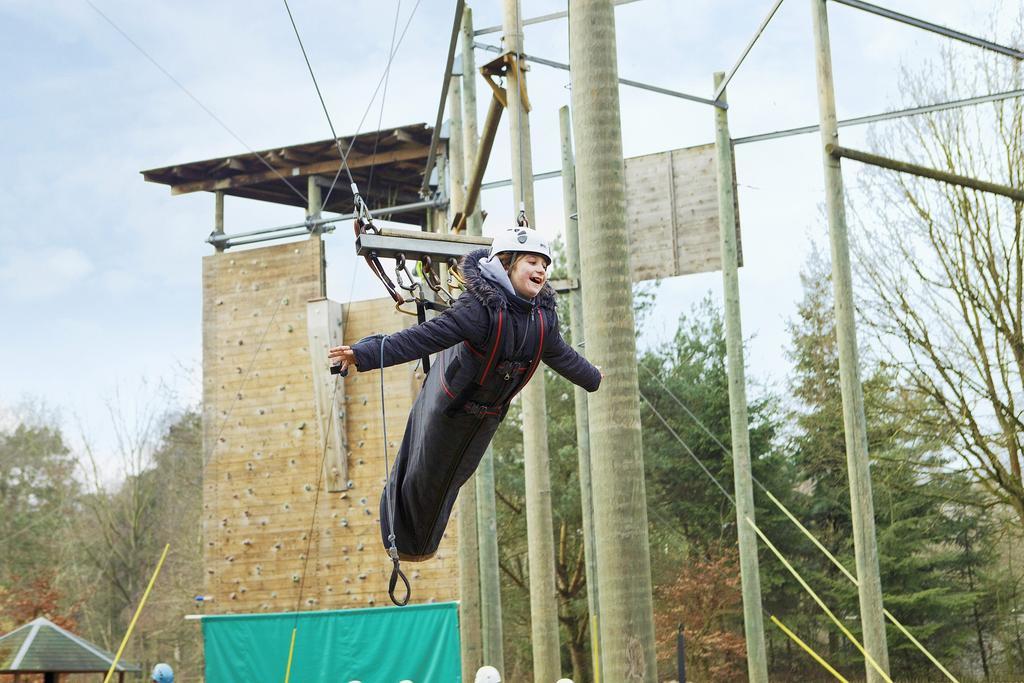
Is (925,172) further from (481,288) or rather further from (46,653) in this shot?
(46,653)

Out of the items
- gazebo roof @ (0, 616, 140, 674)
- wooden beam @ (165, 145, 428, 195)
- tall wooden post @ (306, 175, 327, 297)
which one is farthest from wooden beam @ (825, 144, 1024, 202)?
gazebo roof @ (0, 616, 140, 674)

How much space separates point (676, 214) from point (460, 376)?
11691 millimetres

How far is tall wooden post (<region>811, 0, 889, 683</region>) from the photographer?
10500 millimetres

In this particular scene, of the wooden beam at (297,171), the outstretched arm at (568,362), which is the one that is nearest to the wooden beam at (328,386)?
the wooden beam at (297,171)

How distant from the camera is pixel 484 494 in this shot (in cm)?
1390

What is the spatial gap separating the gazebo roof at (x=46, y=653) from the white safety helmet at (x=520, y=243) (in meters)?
10.4

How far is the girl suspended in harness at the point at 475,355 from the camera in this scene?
4695 millimetres

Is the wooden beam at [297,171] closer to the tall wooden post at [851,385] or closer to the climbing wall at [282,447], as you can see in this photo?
the climbing wall at [282,447]

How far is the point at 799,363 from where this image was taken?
28.1 meters

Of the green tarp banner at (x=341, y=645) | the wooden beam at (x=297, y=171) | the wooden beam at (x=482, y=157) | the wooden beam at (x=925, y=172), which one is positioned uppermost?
the wooden beam at (x=297, y=171)

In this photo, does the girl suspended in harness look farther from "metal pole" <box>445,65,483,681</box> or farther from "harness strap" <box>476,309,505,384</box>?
"metal pole" <box>445,65,483,681</box>

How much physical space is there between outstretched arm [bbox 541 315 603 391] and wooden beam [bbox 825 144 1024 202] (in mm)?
5016

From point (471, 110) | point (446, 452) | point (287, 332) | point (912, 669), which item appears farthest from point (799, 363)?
point (446, 452)

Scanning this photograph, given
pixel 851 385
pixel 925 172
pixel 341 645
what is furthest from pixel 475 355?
pixel 341 645
